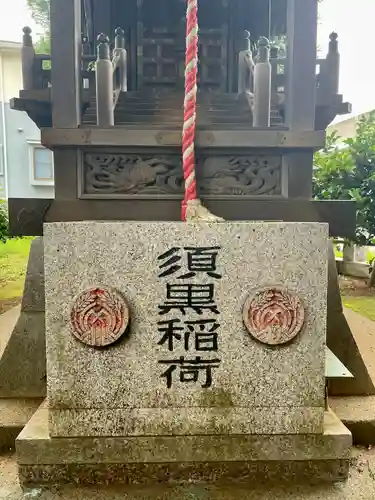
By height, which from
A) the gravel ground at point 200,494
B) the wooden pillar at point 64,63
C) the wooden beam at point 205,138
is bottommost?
the gravel ground at point 200,494

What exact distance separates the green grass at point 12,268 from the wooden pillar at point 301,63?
18.0ft

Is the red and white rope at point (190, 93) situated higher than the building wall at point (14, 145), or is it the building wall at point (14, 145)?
the building wall at point (14, 145)

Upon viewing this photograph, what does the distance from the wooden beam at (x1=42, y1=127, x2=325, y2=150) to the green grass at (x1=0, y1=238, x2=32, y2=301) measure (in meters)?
4.81

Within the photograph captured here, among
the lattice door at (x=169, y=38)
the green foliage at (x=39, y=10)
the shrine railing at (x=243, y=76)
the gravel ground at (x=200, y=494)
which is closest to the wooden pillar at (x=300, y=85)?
the shrine railing at (x=243, y=76)

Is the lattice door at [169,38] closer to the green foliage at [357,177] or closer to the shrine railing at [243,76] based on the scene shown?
the shrine railing at [243,76]

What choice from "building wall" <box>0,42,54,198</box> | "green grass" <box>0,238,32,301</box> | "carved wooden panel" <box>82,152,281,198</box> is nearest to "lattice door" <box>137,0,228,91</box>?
"carved wooden panel" <box>82,152,281,198</box>

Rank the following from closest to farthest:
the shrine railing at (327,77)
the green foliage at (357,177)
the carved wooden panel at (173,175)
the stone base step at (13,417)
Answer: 1. the stone base step at (13,417)
2. the carved wooden panel at (173,175)
3. the shrine railing at (327,77)
4. the green foliage at (357,177)

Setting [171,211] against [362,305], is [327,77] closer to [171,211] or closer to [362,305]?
[171,211]

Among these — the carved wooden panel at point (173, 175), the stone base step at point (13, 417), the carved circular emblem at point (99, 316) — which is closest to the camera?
the carved circular emblem at point (99, 316)

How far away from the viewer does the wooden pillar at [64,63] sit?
2.59 meters

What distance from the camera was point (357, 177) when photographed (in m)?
6.26

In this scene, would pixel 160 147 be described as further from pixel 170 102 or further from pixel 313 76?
pixel 313 76

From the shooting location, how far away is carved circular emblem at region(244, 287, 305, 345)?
1606 mm

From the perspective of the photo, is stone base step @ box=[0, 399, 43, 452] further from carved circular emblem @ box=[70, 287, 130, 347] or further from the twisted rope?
the twisted rope
